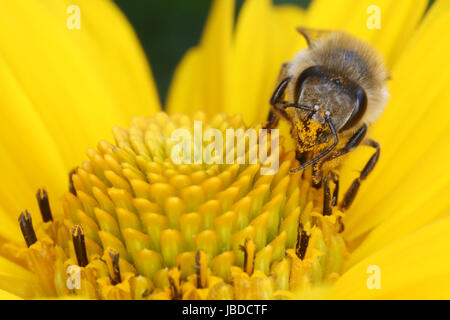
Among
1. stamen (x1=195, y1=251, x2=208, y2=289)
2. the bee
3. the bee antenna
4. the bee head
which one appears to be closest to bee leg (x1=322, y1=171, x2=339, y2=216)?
the bee

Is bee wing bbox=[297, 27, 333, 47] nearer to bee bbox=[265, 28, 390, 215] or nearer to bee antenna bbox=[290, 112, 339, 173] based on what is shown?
bee bbox=[265, 28, 390, 215]

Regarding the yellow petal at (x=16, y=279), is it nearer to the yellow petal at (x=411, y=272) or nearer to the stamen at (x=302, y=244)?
the stamen at (x=302, y=244)

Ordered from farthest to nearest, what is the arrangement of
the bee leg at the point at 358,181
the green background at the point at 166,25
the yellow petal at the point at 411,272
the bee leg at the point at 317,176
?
the green background at the point at 166,25 < the bee leg at the point at 358,181 < the bee leg at the point at 317,176 < the yellow petal at the point at 411,272

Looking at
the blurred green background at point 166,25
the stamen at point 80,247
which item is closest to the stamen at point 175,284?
the stamen at point 80,247

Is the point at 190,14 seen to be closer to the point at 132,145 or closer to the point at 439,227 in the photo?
the point at 132,145

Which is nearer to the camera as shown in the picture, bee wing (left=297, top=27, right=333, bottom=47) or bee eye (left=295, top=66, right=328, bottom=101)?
bee eye (left=295, top=66, right=328, bottom=101)

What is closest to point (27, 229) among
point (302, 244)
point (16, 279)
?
point (16, 279)

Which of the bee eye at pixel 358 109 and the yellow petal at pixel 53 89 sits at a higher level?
the yellow petal at pixel 53 89

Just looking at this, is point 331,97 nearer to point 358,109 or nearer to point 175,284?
point 358,109

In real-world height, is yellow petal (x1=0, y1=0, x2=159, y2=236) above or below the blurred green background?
below
